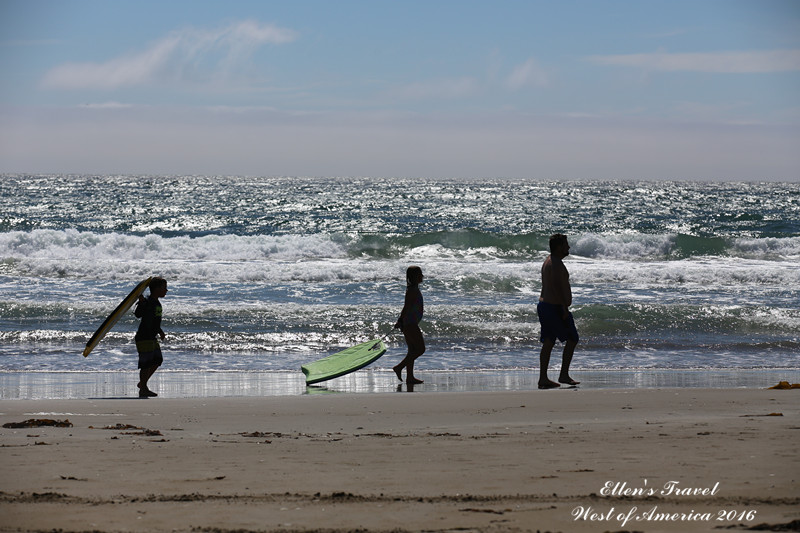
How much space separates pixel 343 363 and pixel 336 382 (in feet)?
0.74

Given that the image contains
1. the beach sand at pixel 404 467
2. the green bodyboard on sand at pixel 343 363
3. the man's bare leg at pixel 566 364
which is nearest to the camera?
the beach sand at pixel 404 467

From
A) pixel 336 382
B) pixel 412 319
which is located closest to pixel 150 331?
pixel 336 382

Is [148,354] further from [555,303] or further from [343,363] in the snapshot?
[555,303]

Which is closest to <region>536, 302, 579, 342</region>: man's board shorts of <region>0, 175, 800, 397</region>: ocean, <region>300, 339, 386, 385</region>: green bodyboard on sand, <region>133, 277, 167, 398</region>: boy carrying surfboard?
<region>0, 175, 800, 397</region>: ocean

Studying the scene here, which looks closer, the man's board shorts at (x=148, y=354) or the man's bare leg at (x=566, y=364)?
the man's board shorts at (x=148, y=354)

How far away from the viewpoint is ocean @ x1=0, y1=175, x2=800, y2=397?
37.3 feet

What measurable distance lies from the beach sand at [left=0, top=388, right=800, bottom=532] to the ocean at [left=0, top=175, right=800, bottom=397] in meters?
3.58

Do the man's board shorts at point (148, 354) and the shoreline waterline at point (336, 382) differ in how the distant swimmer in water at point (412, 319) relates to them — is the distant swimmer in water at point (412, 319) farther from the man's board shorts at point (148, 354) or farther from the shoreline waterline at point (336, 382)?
the man's board shorts at point (148, 354)

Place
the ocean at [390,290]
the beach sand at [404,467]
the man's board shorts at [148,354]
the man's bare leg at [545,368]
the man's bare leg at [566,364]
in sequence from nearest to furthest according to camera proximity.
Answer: the beach sand at [404,467] → the man's board shorts at [148,354] → the man's bare leg at [545,368] → the man's bare leg at [566,364] → the ocean at [390,290]

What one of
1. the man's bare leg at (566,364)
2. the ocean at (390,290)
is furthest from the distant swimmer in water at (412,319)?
the man's bare leg at (566,364)

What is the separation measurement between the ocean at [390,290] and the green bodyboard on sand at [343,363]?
50cm

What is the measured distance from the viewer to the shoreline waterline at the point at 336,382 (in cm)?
845

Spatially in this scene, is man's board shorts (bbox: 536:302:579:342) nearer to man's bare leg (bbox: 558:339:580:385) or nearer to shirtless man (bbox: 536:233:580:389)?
shirtless man (bbox: 536:233:580:389)

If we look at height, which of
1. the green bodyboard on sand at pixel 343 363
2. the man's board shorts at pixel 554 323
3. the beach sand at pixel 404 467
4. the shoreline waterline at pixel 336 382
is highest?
the man's board shorts at pixel 554 323
